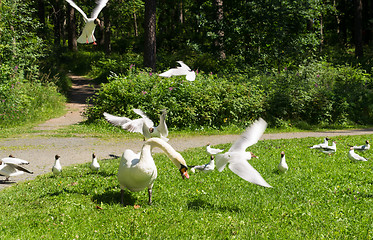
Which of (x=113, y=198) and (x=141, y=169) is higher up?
(x=141, y=169)

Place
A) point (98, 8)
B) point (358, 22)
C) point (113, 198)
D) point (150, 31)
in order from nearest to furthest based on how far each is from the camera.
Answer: point (113, 198), point (98, 8), point (150, 31), point (358, 22)

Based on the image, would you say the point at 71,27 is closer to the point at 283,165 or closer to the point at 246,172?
the point at 283,165

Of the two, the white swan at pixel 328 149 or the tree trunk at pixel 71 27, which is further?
the tree trunk at pixel 71 27

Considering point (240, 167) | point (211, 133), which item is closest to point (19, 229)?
point (240, 167)

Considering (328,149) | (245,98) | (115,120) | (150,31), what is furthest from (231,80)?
(115,120)

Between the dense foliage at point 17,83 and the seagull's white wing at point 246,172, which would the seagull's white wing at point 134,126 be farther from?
the dense foliage at point 17,83

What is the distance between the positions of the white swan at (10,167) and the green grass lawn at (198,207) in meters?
0.38

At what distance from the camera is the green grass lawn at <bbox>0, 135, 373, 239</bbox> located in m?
4.81

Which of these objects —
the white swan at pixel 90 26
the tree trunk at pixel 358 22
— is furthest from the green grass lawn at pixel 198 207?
the tree trunk at pixel 358 22

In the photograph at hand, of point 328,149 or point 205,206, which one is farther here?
point 328,149

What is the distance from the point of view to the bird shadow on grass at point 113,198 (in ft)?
19.6

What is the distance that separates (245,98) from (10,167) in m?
9.78

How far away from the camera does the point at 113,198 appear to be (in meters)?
6.11

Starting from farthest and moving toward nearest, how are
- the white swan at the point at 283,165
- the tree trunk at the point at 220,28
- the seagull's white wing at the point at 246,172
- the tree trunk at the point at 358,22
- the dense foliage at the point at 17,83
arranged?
1. the tree trunk at the point at 358,22
2. the tree trunk at the point at 220,28
3. the dense foliage at the point at 17,83
4. the white swan at the point at 283,165
5. the seagull's white wing at the point at 246,172
